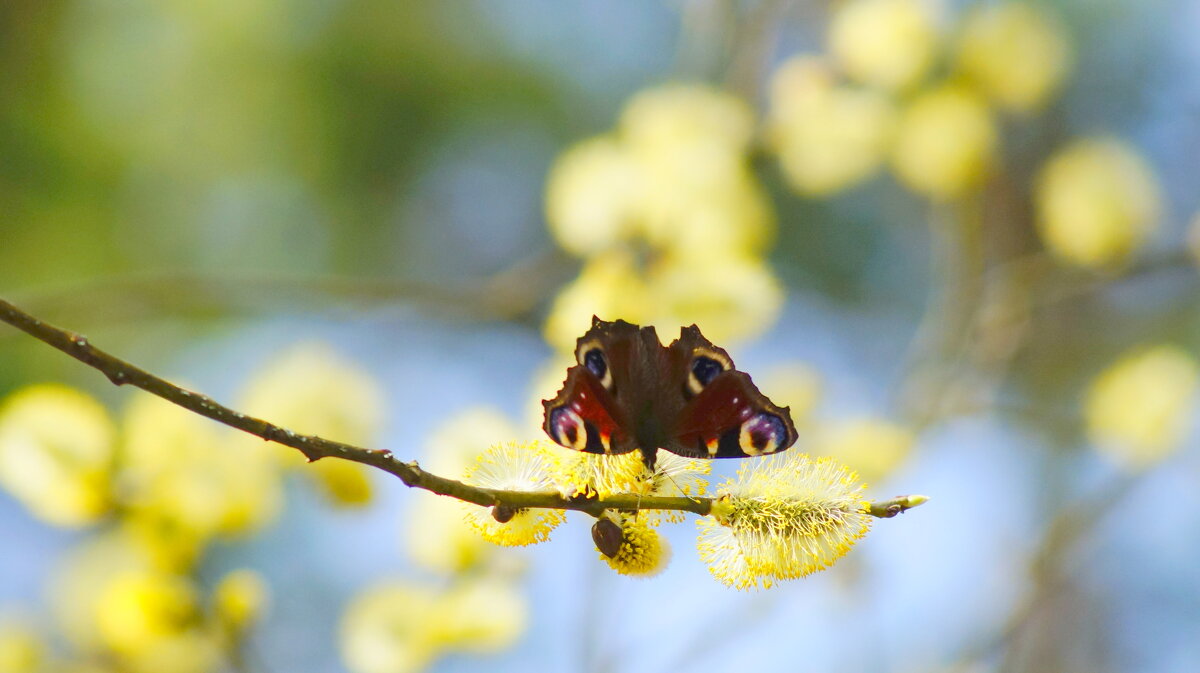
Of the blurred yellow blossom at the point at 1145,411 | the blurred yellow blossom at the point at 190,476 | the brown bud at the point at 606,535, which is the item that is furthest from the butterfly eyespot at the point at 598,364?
the blurred yellow blossom at the point at 1145,411

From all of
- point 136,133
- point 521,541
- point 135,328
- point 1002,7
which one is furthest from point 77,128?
point 521,541

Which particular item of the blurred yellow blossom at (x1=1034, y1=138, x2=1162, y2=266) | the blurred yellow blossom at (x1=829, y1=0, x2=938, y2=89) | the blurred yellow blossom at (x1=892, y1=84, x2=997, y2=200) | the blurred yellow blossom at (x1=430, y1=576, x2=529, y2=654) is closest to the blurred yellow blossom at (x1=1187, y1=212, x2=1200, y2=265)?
the blurred yellow blossom at (x1=1034, y1=138, x2=1162, y2=266)

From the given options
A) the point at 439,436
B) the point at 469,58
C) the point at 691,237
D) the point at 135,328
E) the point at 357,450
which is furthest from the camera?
the point at 469,58

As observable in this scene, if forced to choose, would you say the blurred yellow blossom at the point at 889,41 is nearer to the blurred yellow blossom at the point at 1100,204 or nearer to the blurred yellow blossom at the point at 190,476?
the blurred yellow blossom at the point at 1100,204

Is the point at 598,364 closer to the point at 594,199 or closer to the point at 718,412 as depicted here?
the point at 718,412

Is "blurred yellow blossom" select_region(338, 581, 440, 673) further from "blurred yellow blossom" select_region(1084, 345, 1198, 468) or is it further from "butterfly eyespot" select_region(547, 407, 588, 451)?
"blurred yellow blossom" select_region(1084, 345, 1198, 468)

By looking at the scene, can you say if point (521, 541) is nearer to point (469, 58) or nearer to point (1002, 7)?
point (1002, 7)
